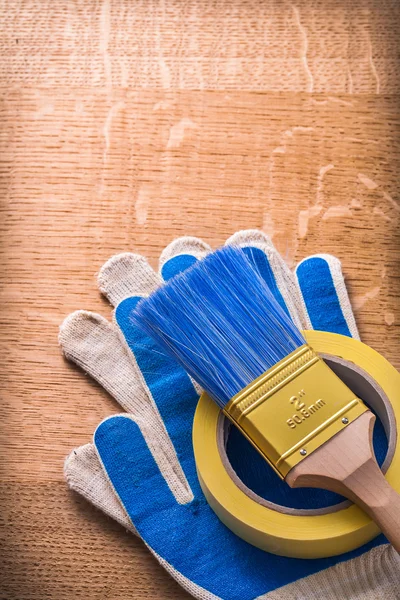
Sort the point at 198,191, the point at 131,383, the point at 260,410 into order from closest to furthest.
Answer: the point at 260,410 < the point at 131,383 < the point at 198,191

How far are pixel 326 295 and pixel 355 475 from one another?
0.77 ft

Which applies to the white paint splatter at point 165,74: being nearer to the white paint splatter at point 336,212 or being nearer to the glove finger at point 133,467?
the white paint splatter at point 336,212

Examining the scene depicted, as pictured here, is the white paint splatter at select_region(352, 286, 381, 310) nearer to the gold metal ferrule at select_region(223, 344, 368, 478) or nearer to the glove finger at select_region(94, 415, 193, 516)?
the gold metal ferrule at select_region(223, 344, 368, 478)

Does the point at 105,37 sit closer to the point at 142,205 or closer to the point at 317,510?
the point at 142,205

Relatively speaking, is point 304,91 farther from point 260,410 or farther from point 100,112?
point 260,410

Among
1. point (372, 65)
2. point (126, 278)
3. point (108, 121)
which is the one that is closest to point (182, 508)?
point (126, 278)

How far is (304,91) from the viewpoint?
37.3 inches

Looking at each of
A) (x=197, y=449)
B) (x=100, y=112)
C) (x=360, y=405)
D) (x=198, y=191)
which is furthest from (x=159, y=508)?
(x=100, y=112)

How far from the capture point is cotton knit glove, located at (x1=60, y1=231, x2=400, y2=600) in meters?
0.70

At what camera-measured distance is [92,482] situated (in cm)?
75

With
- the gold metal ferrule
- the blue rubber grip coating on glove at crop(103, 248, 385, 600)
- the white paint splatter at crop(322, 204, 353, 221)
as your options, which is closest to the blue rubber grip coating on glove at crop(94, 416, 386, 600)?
the blue rubber grip coating on glove at crop(103, 248, 385, 600)

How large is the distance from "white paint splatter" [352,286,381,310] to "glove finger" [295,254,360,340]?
0.06 feet

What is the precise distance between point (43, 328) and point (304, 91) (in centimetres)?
43

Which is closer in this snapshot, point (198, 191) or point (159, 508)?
point (159, 508)
